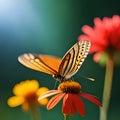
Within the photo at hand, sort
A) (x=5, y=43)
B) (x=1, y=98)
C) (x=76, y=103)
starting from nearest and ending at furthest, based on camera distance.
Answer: (x=76, y=103), (x=1, y=98), (x=5, y=43)

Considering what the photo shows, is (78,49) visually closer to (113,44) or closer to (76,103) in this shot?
(76,103)

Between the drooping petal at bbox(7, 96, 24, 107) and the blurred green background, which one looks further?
the blurred green background

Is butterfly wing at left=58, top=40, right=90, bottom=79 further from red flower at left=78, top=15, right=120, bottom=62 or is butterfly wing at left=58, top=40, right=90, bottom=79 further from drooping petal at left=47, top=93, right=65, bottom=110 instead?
red flower at left=78, top=15, right=120, bottom=62

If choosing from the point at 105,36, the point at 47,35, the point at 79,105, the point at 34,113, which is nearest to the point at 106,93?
the point at 79,105

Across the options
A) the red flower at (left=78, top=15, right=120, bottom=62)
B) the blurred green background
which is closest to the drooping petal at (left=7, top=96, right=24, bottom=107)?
the red flower at (left=78, top=15, right=120, bottom=62)

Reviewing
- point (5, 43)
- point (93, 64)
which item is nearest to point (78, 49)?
point (93, 64)

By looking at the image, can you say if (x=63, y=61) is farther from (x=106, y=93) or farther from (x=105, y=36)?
(x=105, y=36)
